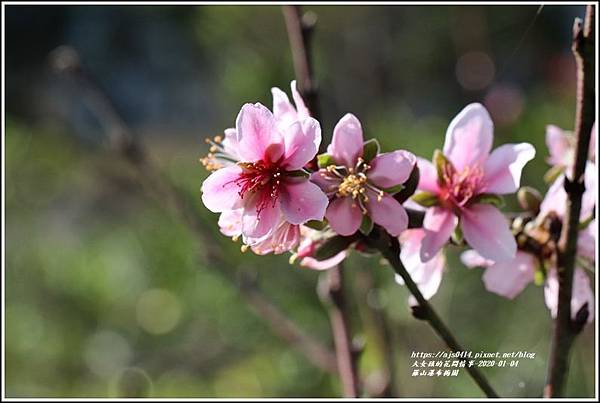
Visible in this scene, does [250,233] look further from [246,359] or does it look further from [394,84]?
[394,84]

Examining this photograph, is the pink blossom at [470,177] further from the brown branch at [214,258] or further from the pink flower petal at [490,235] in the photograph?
the brown branch at [214,258]

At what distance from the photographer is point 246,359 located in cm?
115

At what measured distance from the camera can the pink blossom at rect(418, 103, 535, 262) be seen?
34 centimetres

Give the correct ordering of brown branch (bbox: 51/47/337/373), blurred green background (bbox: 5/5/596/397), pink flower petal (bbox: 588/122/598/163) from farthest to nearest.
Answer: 1. blurred green background (bbox: 5/5/596/397)
2. brown branch (bbox: 51/47/337/373)
3. pink flower petal (bbox: 588/122/598/163)

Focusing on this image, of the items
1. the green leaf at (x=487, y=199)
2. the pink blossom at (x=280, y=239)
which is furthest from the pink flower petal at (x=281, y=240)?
the green leaf at (x=487, y=199)

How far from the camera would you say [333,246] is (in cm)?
31

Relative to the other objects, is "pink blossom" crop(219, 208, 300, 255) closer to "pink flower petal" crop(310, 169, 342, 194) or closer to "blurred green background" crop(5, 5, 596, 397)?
"pink flower petal" crop(310, 169, 342, 194)

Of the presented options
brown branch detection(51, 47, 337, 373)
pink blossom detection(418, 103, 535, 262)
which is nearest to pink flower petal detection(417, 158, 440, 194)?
pink blossom detection(418, 103, 535, 262)

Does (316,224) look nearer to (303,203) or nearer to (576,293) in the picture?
(303,203)

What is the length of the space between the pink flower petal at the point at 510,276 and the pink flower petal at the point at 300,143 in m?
0.14

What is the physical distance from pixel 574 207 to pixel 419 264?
0.07 meters

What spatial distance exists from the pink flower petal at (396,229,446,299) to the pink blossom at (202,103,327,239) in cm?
7

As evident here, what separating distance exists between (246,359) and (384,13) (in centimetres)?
91

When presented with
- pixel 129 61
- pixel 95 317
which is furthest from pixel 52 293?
pixel 129 61
